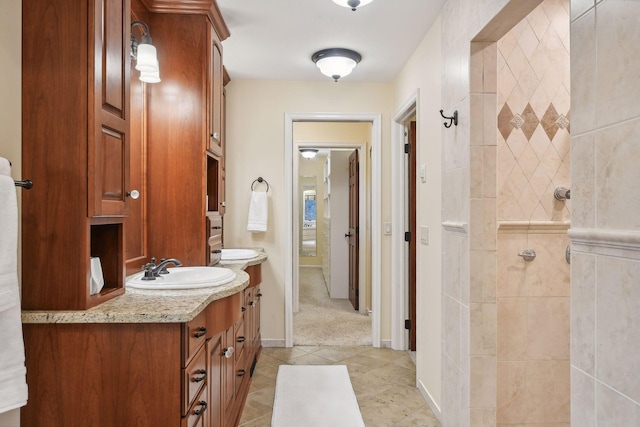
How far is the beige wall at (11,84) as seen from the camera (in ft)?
4.19

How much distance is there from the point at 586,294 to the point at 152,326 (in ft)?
4.36

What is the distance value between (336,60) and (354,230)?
243 cm

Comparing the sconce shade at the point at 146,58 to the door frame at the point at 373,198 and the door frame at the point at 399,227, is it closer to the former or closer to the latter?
the door frame at the point at 373,198

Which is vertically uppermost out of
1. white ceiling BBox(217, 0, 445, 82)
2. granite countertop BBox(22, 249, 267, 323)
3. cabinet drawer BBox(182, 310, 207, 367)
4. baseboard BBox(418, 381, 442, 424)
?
white ceiling BBox(217, 0, 445, 82)

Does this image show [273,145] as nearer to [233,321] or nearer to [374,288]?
[374,288]

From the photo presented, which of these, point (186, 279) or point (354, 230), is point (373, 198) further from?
point (186, 279)

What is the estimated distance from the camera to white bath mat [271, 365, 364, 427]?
231 cm

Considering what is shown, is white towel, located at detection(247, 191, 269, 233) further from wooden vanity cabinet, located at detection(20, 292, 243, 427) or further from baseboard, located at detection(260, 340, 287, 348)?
wooden vanity cabinet, located at detection(20, 292, 243, 427)

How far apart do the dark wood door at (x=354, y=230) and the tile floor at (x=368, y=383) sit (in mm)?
1377

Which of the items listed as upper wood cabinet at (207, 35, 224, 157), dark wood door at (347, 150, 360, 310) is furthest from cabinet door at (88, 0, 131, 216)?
dark wood door at (347, 150, 360, 310)


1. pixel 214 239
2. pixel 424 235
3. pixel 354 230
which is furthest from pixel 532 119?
pixel 354 230

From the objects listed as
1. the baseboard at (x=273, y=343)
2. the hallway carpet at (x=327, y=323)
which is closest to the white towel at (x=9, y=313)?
the baseboard at (x=273, y=343)

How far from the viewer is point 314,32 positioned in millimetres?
2625

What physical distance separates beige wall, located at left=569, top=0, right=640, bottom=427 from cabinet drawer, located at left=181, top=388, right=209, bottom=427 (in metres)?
1.21
